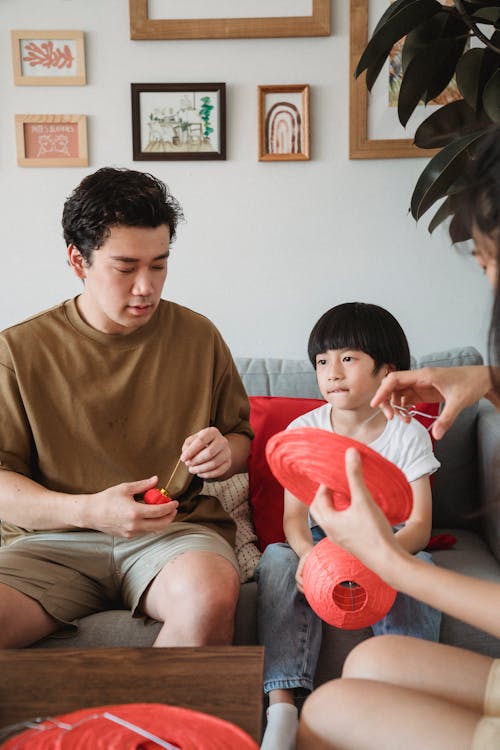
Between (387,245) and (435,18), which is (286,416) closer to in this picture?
(387,245)

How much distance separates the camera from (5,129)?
2.64m

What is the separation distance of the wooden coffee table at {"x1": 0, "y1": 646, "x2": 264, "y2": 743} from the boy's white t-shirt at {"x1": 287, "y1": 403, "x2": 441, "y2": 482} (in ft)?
2.51

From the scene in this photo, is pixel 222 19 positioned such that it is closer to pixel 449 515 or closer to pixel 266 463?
pixel 266 463

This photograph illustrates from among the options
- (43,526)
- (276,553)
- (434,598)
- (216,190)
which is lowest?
(276,553)

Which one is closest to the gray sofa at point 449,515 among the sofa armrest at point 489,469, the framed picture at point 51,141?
the sofa armrest at point 489,469

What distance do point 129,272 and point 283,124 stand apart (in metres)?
1.05

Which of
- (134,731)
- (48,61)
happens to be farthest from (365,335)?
(48,61)

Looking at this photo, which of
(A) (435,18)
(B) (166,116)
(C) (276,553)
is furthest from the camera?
(B) (166,116)

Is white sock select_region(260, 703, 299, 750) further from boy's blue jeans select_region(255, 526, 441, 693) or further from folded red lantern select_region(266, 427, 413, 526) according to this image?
folded red lantern select_region(266, 427, 413, 526)

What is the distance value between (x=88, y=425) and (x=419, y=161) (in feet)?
4.67

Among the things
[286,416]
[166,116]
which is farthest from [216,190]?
[286,416]

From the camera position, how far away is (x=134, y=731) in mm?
1073

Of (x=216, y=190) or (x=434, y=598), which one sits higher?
(x=216, y=190)

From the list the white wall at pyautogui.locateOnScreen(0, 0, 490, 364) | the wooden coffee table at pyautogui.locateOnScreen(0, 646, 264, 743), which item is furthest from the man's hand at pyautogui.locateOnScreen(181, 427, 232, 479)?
the white wall at pyautogui.locateOnScreen(0, 0, 490, 364)
